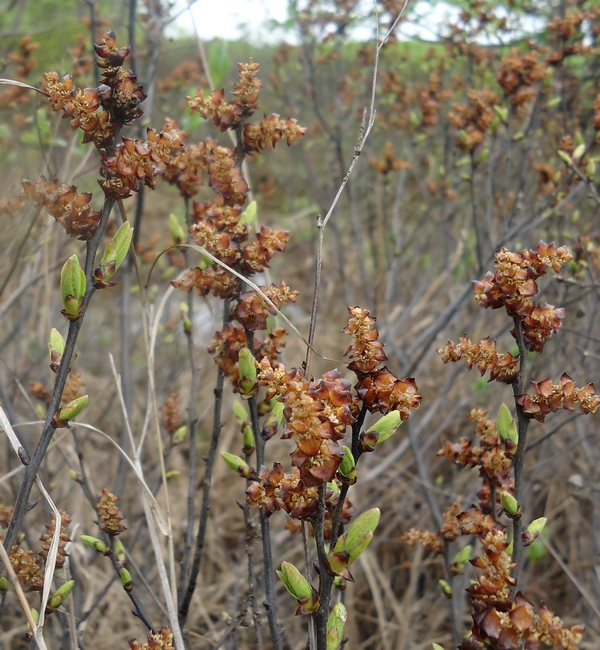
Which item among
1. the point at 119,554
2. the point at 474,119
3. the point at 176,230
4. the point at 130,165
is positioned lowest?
the point at 119,554

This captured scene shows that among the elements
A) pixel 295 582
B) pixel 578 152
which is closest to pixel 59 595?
pixel 295 582

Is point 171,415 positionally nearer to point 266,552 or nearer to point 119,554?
point 119,554

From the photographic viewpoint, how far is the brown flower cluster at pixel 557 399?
0.90 metres

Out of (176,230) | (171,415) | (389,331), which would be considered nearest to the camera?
(176,230)

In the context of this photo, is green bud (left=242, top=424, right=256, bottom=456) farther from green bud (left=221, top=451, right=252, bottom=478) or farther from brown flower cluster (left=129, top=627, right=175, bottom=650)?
brown flower cluster (left=129, top=627, right=175, bottom=650)

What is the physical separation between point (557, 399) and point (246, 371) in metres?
0.48

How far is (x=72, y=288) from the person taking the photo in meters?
0.91

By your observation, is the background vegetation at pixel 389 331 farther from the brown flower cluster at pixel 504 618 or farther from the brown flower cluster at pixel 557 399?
the brown flower cluster at pixel 557 399

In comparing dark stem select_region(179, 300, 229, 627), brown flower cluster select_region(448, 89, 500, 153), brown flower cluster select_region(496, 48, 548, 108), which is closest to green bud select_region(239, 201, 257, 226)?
dark stem select_region(179, 300, 229, 627)

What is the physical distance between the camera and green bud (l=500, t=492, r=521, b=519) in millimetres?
948

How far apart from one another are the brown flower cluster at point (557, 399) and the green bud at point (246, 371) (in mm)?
418

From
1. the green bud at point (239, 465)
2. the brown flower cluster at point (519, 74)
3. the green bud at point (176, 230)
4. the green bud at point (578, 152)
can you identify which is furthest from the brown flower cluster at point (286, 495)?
the brown flower cluster at point (519, 74)

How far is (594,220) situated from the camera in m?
3.30

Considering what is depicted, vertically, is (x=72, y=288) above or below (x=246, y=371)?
above
